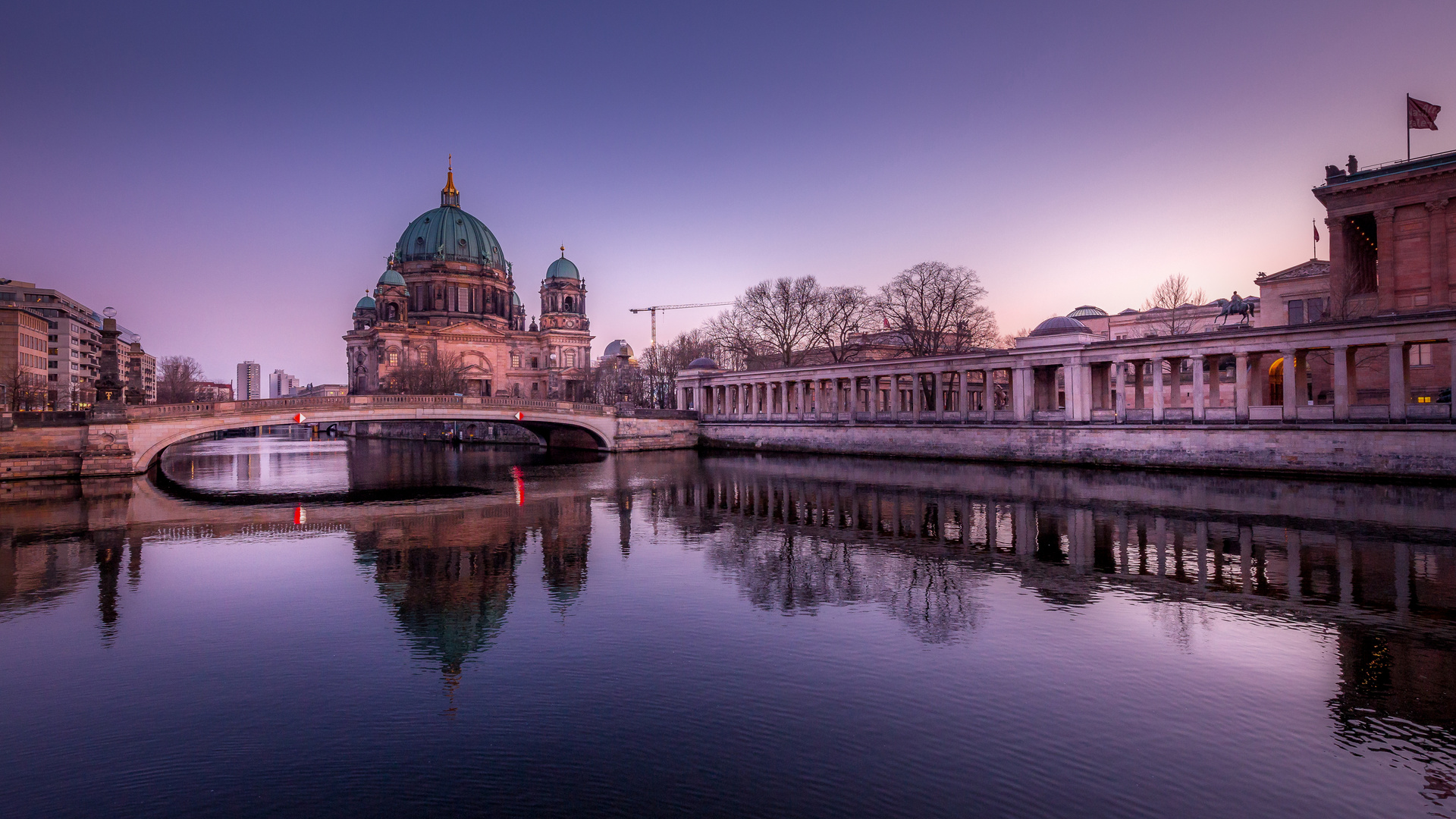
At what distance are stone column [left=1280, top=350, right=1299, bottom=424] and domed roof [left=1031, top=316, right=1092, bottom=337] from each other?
946 cm

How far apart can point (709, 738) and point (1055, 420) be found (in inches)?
1481

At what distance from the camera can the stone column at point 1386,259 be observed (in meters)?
40.4

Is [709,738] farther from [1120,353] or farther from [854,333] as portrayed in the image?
[854,333]

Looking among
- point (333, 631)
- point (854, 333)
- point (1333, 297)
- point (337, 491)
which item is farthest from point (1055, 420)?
point (333, 631)

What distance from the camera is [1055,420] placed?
135ft

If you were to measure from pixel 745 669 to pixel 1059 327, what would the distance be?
3893cm

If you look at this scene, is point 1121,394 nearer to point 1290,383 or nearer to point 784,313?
point 1290,383

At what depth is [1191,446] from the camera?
1371 inches

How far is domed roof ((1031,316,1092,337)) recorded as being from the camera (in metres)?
42.7

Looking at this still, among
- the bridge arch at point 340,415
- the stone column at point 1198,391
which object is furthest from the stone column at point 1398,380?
the bridge arch at point 340,415

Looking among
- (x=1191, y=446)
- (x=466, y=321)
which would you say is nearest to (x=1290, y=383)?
(x=1191, y=446)

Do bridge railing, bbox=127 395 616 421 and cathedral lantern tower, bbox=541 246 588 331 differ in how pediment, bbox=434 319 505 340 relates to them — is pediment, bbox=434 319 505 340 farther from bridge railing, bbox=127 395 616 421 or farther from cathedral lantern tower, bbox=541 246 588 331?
bridge railing, bbox=127 395 616 421

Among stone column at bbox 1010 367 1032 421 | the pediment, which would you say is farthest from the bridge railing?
the pediment

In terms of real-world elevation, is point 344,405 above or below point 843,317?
below
